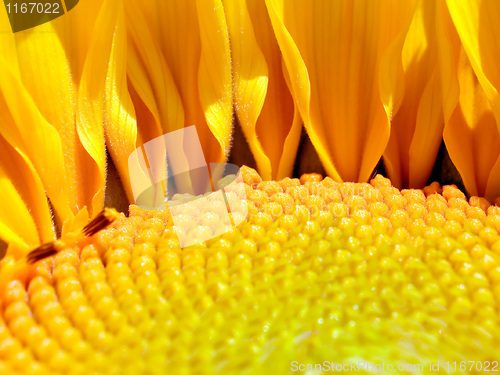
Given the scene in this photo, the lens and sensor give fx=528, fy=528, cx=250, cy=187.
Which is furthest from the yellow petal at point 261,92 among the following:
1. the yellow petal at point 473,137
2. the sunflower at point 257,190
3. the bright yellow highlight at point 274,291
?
the yellow petal at point 473,137

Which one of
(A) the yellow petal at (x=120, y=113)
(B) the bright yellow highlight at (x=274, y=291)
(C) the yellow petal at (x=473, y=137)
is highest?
(A) the yellow petal at (x=120, y=113)

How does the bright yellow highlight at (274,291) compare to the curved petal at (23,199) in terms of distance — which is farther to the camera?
the curved petal at (23,199)

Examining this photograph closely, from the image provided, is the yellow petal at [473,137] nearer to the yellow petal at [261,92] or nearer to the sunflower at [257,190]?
the sunflower at [257,190]

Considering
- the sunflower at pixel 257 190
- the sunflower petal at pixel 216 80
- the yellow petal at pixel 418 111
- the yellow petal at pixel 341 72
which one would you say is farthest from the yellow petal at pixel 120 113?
the yellow petal at pixel 418 111

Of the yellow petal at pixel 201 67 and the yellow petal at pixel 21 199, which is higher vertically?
the yellow petal at pixel 201 67

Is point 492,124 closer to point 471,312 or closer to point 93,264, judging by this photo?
point 471,312

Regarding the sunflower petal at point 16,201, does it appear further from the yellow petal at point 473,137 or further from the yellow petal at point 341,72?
the yellow petal at point 473,137

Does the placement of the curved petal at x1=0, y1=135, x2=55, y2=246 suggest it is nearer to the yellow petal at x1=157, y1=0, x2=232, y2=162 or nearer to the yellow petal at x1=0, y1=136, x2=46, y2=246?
the yellow petal at x1=0, y1=136, x2=46, y2=246
